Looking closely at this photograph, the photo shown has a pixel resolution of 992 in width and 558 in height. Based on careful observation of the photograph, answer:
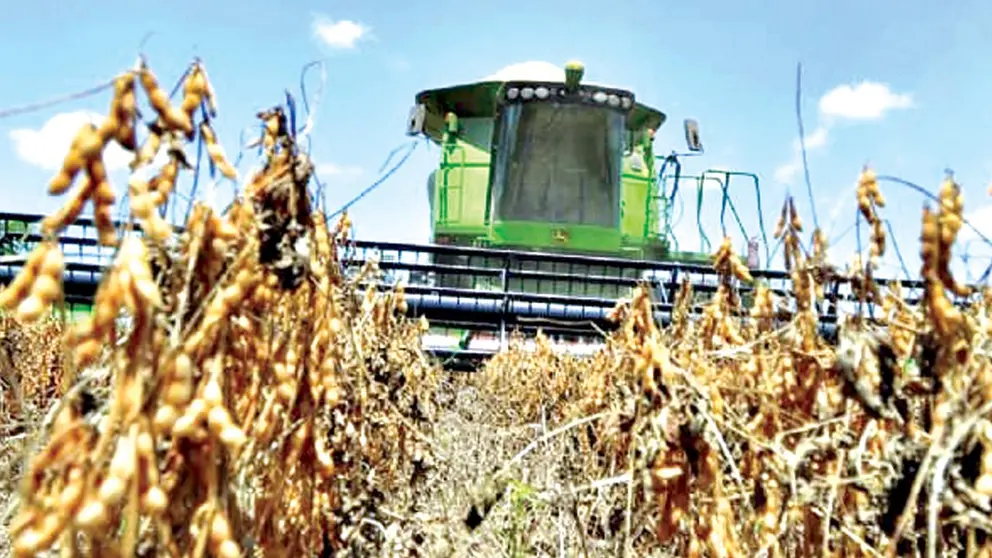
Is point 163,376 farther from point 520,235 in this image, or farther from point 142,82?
point 520,235

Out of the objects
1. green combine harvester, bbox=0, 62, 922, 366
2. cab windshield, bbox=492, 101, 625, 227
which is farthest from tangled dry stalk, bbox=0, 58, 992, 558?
cab windshield, bbox=492, 101, 625, 227

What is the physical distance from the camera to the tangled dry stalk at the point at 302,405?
0.85 meters

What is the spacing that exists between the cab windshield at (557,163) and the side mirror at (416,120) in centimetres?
63

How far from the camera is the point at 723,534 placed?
134 cm

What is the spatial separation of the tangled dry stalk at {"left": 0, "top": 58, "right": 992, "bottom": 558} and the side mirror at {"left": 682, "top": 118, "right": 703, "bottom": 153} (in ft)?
23.1

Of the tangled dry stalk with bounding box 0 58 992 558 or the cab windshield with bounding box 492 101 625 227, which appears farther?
the cab windshield with bounding box 492 101 625 227

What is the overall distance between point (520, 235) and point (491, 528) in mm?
6138

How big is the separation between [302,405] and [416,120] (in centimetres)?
771

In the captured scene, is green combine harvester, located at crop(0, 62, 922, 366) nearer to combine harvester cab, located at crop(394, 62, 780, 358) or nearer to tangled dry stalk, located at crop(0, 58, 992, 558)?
combine harvester cab, located at crop(394, 62, 780, 358)

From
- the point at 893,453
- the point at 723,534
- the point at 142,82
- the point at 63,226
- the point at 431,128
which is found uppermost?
the point at 431,128

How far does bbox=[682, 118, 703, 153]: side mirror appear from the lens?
28.9 feet

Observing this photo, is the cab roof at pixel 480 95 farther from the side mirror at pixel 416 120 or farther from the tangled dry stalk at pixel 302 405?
the tangled dry stalk at pixel 302 405

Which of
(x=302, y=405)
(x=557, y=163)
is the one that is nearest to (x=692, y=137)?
(x=557, y=163)

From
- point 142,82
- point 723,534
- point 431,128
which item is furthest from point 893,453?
point 431,128
